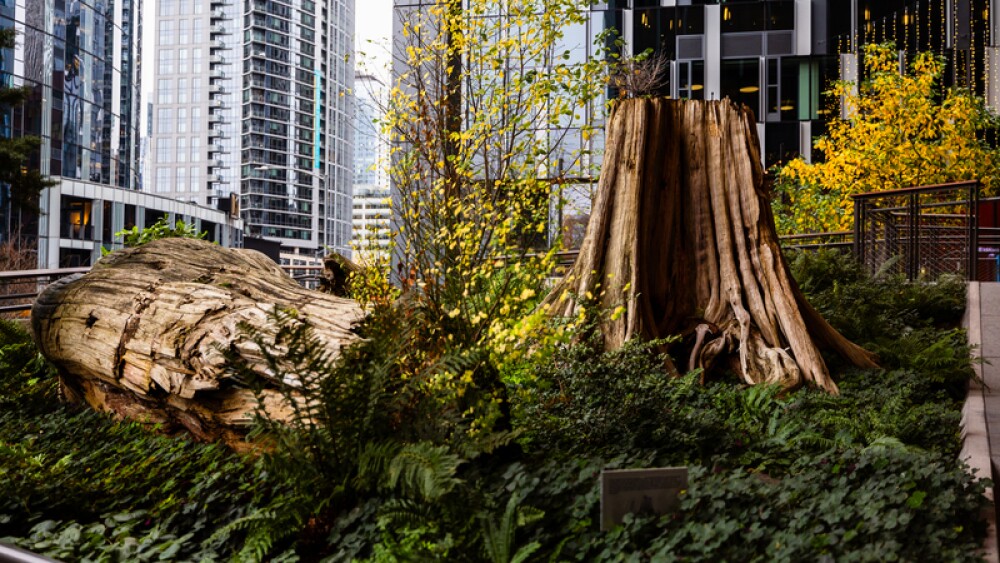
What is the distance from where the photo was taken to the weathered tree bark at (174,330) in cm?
481

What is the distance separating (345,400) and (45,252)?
4819 cm

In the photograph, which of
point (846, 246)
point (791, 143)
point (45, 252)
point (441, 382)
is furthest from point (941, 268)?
point (45, 252)

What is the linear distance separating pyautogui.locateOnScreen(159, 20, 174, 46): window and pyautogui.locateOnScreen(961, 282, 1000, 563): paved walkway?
153635 mm

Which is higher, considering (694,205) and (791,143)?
(791,143)

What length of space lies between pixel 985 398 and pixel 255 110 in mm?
136169

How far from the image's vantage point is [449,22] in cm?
774

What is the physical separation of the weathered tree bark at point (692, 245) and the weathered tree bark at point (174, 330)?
2.26m

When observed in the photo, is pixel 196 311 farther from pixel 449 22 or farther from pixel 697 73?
pixel 697 73

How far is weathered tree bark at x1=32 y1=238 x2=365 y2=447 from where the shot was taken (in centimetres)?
481

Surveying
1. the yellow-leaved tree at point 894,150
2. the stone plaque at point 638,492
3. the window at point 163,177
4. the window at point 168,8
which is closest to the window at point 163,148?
the window at point 163,177

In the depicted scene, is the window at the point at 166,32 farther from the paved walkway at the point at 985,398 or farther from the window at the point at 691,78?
the paved walkway at the point at 985,398

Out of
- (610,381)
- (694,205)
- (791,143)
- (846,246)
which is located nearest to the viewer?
(610,381)

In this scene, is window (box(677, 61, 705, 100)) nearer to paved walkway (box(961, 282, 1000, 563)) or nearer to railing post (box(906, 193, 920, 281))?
railing post (box(906, 193, 920, 281))

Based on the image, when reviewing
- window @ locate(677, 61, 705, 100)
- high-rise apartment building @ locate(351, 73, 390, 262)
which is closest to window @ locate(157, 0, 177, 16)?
window @ locate(677, 61, 705, 100)
